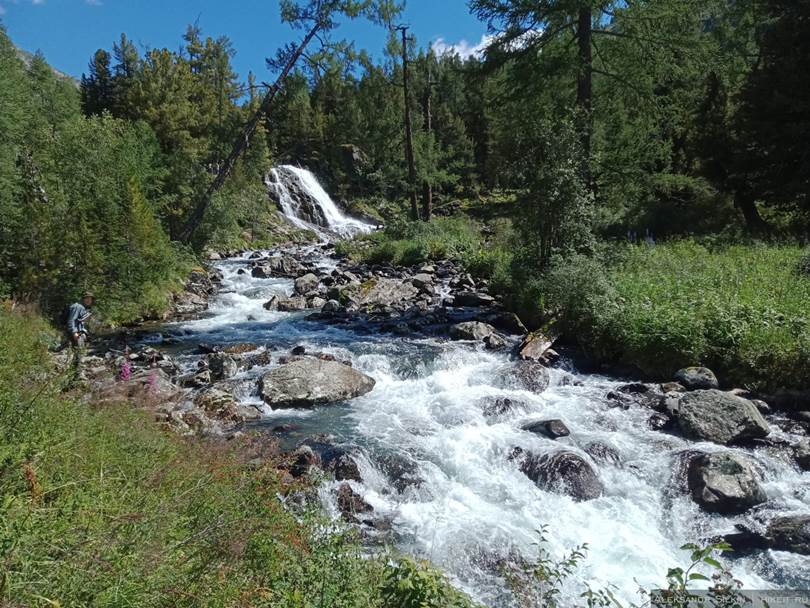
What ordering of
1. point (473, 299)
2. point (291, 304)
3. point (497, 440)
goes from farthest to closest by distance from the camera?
point (291, 304), point (473, 299), point (497, 440)

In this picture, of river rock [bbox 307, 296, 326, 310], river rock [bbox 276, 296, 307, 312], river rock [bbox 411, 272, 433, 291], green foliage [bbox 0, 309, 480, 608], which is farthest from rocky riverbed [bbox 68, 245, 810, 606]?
river rock [bbox 411, 272, 433, 291]

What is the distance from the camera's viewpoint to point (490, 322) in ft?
44.9

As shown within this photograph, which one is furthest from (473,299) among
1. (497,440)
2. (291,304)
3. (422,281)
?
(497,440)

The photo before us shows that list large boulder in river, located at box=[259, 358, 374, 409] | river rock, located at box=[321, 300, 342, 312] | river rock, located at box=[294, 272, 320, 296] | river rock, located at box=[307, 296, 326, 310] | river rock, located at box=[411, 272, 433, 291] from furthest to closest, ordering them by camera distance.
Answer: river rock, located at box=[294, 272, 320, 296], river rock, located at box=[411, 272, 433, 291], river rock, located at box=[307, 296, 326, 310], river rock, located at box=[321, 300, 342, 312], large boulder in river, located at box=[259, 358, 374, 409]

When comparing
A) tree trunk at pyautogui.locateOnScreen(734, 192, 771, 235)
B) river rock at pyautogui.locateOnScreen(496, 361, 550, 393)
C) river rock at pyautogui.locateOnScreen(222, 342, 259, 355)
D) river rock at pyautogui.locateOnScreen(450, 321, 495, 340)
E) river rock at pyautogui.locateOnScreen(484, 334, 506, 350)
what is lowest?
river rock at pyautogui.locateOnScreen(496, 361, 550, 393)

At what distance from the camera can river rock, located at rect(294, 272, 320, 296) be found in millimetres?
19125

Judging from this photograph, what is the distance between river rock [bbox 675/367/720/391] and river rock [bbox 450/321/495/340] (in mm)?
4596

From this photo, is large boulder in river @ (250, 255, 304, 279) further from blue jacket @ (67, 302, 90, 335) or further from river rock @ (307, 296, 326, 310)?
blue jacket @ (67, 302, 90, 335)

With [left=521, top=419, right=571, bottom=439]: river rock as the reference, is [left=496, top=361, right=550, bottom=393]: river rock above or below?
above

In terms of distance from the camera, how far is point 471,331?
12680mm

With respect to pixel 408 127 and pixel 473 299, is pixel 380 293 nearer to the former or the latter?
pixel 473 299

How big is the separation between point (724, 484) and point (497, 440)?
9.93 ft

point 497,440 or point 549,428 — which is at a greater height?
point 549,428

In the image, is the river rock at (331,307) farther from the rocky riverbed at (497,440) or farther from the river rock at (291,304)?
the rocky riverbed at (497,440)
